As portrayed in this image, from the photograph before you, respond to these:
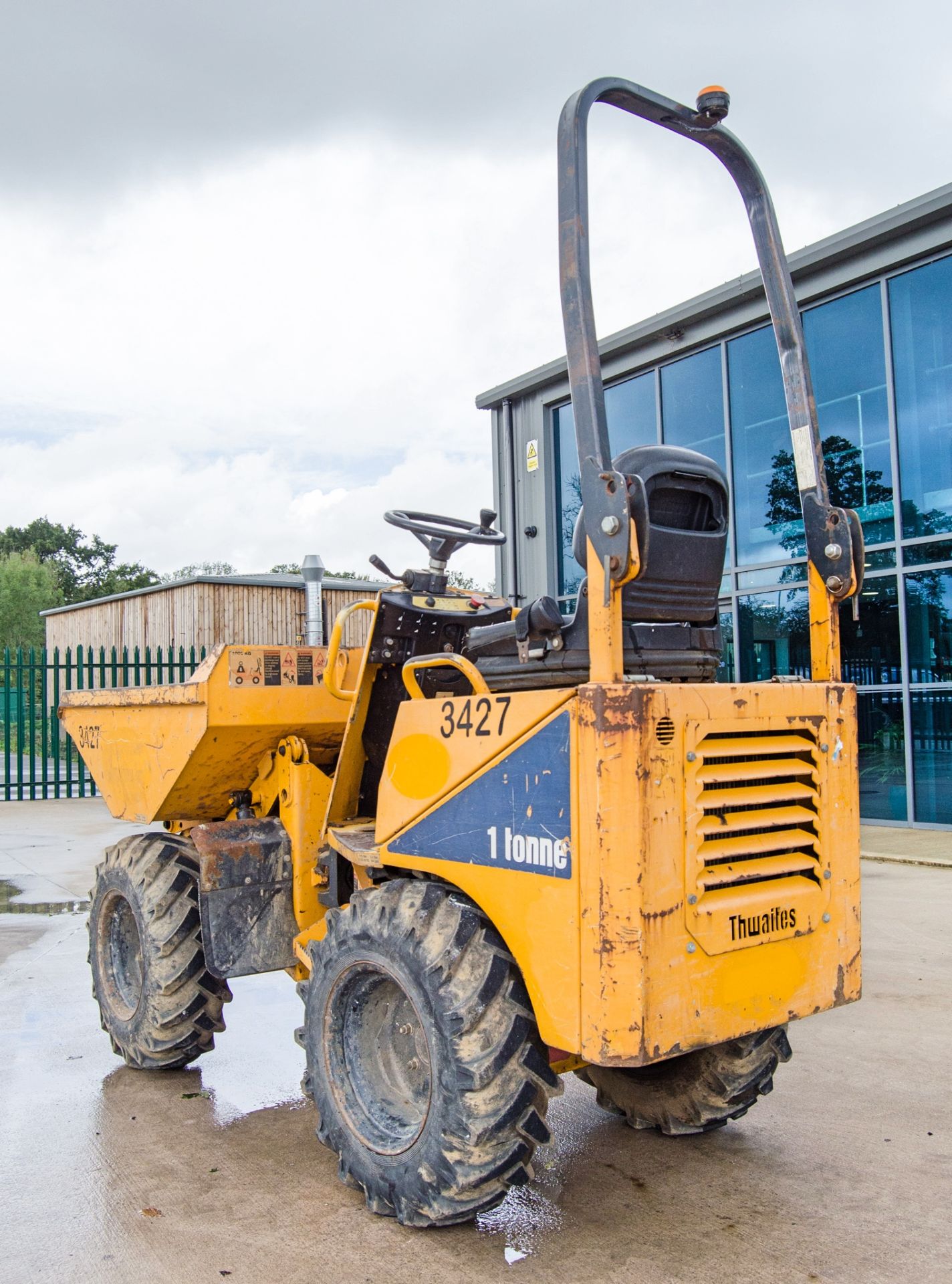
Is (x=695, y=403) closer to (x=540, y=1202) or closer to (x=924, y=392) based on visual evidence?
(x=924, y=392)

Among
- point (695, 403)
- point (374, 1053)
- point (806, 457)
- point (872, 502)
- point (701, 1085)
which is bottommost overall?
point (701, 1085)

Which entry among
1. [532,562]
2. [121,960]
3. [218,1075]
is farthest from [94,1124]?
[532,562]

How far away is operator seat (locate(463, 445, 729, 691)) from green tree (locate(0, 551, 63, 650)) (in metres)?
49.3

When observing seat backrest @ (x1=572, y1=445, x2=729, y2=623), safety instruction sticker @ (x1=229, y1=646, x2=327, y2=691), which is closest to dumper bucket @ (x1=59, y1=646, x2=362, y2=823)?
safety instruction sticker @ (x1=229, y1=646, x2=327, y2=691)

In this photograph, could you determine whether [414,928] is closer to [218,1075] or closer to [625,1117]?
[625,1117]

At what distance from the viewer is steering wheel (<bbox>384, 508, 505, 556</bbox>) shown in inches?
163

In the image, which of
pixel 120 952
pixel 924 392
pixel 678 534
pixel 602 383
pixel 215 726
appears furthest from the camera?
pixel 924 392

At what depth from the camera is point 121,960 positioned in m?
4.93

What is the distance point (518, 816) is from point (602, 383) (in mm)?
1415

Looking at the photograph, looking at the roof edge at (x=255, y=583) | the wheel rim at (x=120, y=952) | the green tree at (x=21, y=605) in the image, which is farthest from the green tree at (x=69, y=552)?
the wheel rim at (x=120, y=952)

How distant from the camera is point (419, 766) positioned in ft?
11.0

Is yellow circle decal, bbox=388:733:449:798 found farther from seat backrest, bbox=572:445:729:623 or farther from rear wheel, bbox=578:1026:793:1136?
rear wheel, bbox=578:1026:793:1136

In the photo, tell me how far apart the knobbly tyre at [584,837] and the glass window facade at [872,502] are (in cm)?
754

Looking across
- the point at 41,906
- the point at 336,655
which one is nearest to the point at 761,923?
the point at 336,655
